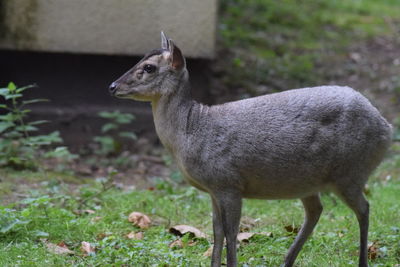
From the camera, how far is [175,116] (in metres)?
4.33

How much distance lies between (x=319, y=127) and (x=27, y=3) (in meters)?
4.74

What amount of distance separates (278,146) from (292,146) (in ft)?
0.29

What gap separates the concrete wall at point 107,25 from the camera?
7.67 m

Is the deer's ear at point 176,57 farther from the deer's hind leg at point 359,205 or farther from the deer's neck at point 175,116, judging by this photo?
the deer's hind leg at point 359,205

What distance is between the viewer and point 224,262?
4695mm

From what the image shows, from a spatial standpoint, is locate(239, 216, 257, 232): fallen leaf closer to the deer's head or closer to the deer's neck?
the deer's neck

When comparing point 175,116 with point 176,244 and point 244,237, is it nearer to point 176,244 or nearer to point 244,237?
point 176,244

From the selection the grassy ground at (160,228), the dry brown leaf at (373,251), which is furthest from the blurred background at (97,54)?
the dry brown leaf at (373,251)

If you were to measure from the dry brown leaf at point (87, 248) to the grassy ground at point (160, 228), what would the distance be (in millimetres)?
34

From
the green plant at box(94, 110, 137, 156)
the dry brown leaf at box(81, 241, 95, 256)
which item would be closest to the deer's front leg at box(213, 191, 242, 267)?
the dry brown leaf at box(81, 241, 95, 256)

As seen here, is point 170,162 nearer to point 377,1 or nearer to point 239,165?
point 239,165

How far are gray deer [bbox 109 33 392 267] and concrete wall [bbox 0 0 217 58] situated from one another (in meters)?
3.66

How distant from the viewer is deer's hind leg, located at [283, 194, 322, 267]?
447 cm

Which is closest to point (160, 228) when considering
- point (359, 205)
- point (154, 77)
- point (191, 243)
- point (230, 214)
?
point (191, 243)
